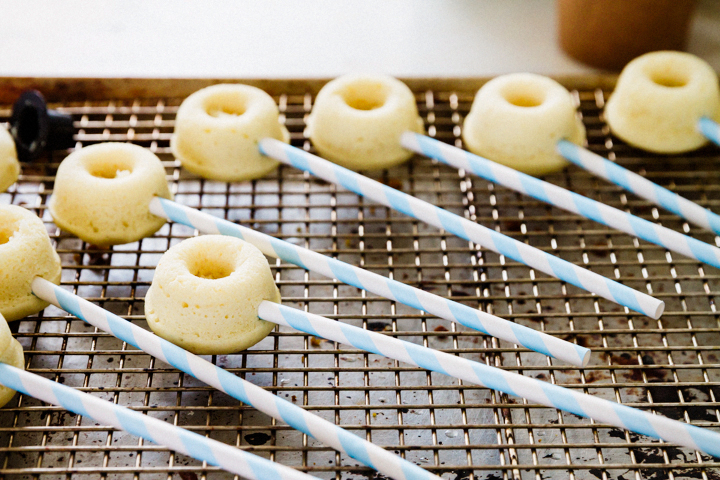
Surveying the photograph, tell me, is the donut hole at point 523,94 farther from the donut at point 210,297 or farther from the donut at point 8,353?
the donut at point 8,353

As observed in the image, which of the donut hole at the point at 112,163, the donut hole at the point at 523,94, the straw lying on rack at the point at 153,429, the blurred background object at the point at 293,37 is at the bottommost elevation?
the blurred background object at the point at 293,37

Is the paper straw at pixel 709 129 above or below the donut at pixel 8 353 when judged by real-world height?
above

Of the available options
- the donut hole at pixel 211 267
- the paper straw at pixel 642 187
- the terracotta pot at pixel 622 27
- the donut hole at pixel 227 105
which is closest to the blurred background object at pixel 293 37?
the terracotta pot at pixel 622 27

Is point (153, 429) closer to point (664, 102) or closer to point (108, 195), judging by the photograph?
point (108, 195)

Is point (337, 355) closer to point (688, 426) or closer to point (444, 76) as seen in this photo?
point (688, 426)

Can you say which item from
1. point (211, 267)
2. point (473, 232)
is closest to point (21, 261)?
point (211, 267)

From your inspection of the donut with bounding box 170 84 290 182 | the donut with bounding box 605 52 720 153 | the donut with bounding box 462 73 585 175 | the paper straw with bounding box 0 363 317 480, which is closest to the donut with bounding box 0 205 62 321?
the paper straw with bounding box 0 363 317 480
